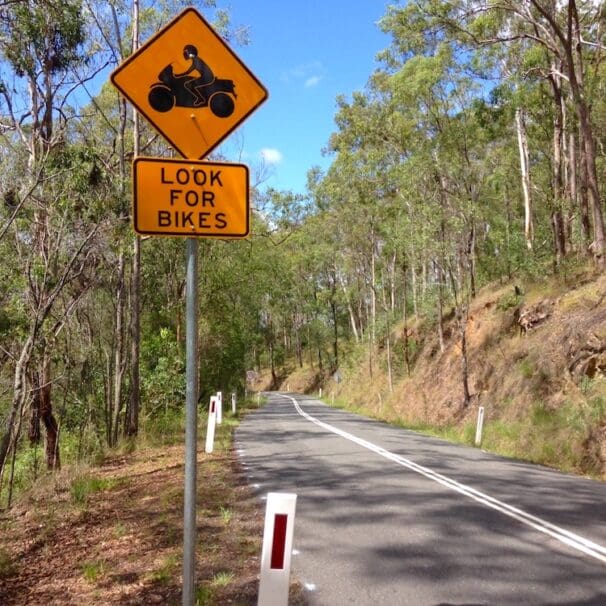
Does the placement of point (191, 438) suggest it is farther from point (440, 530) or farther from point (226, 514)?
point (226, 514)

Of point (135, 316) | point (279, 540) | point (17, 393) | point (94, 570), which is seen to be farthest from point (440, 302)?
point (279, 540)

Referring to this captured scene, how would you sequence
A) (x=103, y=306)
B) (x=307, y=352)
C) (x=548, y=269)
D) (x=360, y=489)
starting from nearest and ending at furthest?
(x=360, y=489), (x=103, y=306), (x=548, y=269), (x=307, y=352)

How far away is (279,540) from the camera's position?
361 centimetres

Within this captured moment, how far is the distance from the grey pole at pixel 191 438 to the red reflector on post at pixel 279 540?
662 mm

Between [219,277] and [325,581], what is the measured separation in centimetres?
2269

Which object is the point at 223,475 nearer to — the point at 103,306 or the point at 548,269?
the point at 103,306

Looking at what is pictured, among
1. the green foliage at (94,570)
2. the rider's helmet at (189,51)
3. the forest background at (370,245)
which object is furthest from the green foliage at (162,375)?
the rider's helmet at (189,51)

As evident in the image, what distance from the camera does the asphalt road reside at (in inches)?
184

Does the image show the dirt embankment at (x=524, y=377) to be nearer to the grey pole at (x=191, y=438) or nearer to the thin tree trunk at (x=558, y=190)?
the thin tree trunk at (x=558, y=190)

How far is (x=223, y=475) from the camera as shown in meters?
10.1

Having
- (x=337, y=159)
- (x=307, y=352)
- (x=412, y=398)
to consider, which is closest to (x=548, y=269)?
(x=412, y=398)

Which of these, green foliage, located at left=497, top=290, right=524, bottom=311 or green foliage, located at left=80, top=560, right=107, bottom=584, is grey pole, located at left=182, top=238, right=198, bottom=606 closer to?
green foliage, located at left=80, top=560, right=107, bottom=584

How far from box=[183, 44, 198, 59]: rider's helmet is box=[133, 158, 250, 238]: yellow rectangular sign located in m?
0.61

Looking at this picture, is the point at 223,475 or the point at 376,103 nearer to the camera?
the point at 223,475
